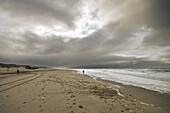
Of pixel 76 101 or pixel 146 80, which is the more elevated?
pixel 76 101

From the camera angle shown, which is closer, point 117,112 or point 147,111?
point 117,112

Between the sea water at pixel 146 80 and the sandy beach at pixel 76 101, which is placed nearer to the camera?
the sandy beach at pixel 76 101

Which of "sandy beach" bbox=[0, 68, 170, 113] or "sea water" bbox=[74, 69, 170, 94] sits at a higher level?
"sandy beach" bbox=[0, 68, 170, 113]

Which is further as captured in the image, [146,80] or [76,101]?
[146,80]

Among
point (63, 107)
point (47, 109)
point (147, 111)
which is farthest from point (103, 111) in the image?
point (47, 109)

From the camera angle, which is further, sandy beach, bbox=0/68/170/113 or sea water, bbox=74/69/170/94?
sea water, bbox=74/69/170/94

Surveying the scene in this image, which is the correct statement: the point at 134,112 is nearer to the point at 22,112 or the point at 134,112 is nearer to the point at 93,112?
the point at 93,112

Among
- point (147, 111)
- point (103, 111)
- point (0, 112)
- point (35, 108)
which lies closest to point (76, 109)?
point (103, 111)

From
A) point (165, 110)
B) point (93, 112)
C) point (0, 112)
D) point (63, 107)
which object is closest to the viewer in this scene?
point (0, 112)

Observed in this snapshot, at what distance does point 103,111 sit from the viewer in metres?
5.74

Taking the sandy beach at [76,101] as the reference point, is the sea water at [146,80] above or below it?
below

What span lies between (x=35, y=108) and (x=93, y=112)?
Result: 385cm

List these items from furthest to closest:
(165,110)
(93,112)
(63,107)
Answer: (165,110)
(63,107)
(93,112)

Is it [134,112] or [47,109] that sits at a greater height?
[47,109]
